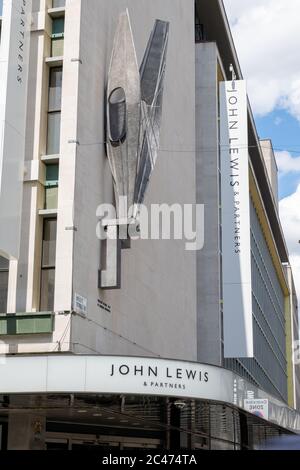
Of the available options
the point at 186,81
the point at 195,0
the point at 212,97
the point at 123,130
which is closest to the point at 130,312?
the point at 123,130

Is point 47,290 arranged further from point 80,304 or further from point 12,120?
point 12,120

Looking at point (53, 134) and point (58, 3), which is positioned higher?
point (58, 3)

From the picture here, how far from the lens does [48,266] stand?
19.7 metres

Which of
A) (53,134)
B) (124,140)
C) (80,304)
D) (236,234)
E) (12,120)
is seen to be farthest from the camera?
(236,234)

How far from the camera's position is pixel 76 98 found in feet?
67.8

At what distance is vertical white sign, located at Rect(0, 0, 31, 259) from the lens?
1856cm

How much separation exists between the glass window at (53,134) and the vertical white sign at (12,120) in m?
1.01

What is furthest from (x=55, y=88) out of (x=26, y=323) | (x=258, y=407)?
(x=258, y=407)

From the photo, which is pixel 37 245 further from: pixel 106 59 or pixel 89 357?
pixel 106 59

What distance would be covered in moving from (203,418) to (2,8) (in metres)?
13.2

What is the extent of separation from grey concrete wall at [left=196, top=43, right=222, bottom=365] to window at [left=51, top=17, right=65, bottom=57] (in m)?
17.1

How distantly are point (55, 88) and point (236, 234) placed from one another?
16358mm

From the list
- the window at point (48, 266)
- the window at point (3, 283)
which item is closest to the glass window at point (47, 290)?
the window at point (48, 266)

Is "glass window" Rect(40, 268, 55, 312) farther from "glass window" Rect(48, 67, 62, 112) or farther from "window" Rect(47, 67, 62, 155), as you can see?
"glass window" Rect(48, 67, 62, 112)
